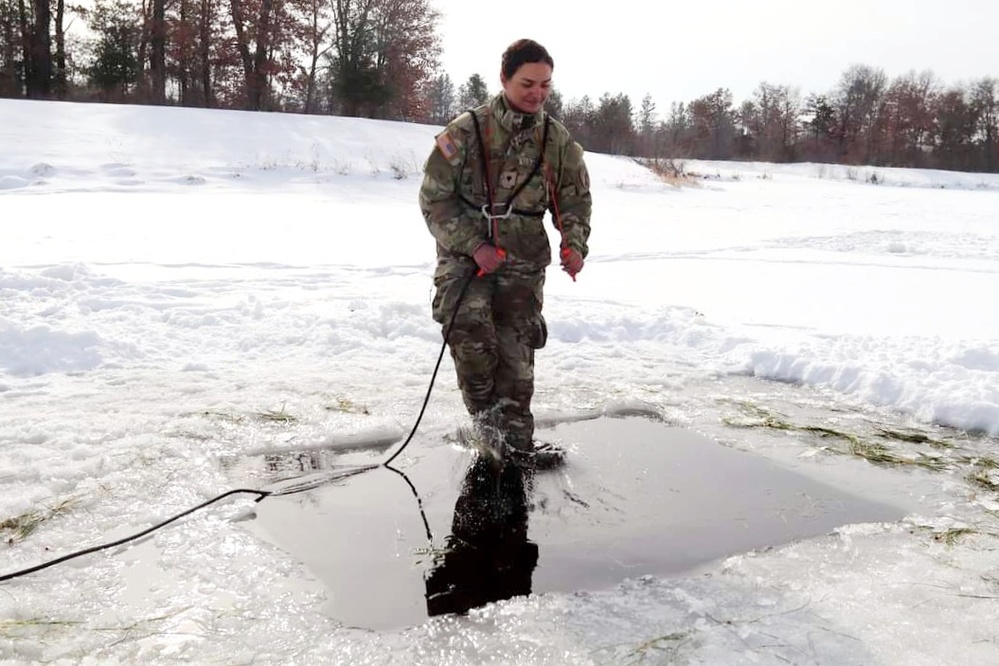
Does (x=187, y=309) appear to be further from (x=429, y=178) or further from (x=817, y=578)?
(x=817, y=578)

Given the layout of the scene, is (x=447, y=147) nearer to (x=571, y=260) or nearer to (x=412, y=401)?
(x=571, y=260)

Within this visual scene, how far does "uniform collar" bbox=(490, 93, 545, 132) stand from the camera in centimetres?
372

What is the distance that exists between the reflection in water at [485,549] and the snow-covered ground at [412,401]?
5.7 inches

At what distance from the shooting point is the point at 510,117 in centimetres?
371

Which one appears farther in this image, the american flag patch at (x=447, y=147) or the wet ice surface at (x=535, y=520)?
the american flag patch at (x=447, y=147)

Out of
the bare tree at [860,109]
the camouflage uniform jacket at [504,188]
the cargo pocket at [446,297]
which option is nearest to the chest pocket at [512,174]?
the camouflage uniform jacket at [504,188]

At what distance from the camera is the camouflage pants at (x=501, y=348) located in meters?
3.90

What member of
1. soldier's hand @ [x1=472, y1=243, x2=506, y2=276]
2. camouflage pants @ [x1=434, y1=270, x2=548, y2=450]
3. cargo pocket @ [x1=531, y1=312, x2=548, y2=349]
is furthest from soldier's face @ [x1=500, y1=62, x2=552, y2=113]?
cargo pocket @ [x1=531, y1=312, x2=548, y2=349]

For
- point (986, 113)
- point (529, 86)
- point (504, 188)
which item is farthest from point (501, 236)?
point (986, 113)

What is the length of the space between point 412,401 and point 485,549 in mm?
1871

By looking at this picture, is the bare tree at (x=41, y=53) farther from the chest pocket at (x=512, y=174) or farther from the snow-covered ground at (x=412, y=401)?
the chest pocket at (x=512, y=174)

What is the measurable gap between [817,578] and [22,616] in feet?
9.04

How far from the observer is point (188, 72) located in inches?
1160

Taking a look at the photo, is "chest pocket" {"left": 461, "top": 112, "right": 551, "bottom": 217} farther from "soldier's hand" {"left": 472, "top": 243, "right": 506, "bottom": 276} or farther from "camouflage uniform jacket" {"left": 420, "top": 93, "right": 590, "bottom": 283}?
"soldier's hand" {"left": 472, "top": 243, "right": 506, "bottom": 276}
